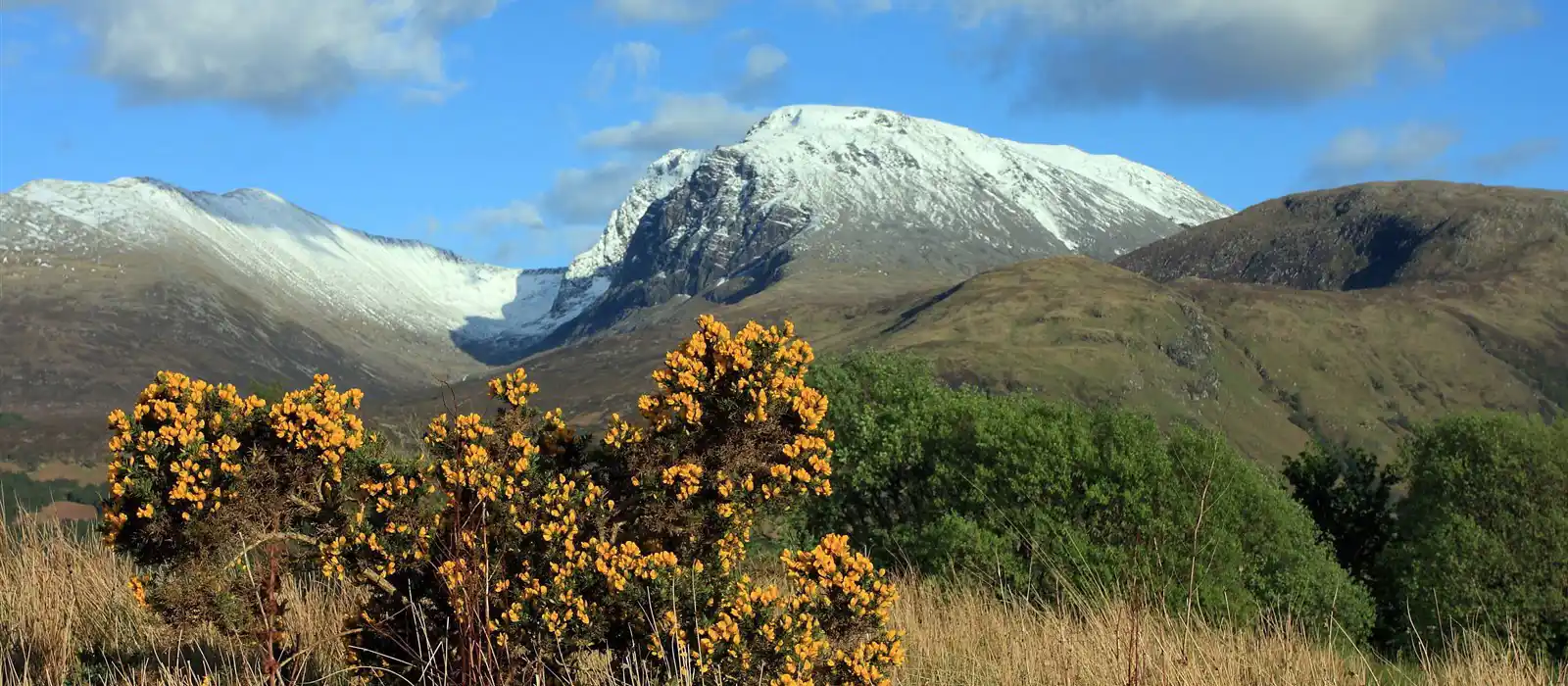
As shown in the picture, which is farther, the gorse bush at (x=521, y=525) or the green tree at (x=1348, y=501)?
the green tree at (x=1348, y=501)

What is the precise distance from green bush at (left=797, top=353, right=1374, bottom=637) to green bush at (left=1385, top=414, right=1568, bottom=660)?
20.3 ft

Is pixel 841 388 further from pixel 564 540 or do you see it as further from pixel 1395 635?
pixel 564 540

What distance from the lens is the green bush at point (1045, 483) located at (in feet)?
148

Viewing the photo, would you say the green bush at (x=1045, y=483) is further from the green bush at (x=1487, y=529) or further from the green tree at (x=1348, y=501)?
the green tree at (x=1348, y=501)

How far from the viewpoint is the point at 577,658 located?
8.84 metres

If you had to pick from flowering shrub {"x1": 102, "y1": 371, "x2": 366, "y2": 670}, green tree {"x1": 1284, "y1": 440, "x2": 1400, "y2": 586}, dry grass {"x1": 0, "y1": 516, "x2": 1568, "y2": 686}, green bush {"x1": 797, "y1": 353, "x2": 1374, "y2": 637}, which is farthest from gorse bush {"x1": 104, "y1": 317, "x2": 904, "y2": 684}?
green tree {"x1": 1284, "y1": 440, "x2": 1400, "y2": 586}

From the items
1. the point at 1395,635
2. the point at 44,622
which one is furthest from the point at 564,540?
the point at 1395,635

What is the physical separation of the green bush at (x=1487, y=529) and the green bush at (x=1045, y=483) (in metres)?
6.19

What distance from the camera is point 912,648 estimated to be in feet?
38.2

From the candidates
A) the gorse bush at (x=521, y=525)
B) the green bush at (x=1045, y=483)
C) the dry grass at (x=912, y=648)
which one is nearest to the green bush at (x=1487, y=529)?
the green bush at (x=1045, y=483)

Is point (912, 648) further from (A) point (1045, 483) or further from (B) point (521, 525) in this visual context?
(A) point (1045, 483)

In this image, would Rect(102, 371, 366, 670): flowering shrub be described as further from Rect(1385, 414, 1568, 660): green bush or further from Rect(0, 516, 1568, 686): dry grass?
Rect(1385, 414, 1568, 660): green bush

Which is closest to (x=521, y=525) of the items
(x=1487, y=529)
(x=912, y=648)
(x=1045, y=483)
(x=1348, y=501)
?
(x=912, y=648)

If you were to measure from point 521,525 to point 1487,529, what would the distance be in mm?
62666
